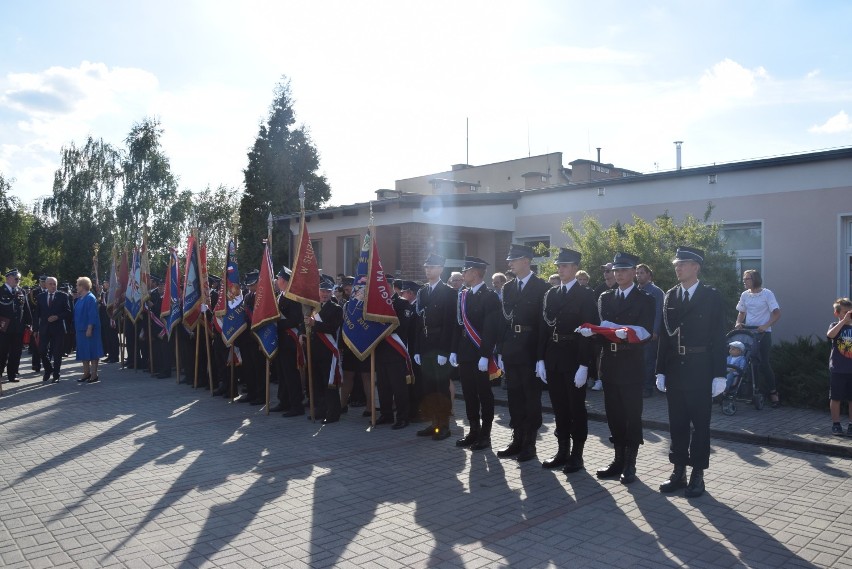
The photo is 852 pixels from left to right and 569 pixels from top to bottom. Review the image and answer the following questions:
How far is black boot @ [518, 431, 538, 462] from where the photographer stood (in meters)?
7.32

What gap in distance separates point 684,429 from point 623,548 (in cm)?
172

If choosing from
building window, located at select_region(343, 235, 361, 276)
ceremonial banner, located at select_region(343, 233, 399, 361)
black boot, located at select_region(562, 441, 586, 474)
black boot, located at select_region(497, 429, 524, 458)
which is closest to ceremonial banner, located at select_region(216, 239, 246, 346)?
ceremonial banner, located at select_region(343, 233, 399, 361)

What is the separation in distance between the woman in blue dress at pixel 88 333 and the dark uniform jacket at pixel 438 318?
769 centimetres

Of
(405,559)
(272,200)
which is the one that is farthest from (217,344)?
(272,200)

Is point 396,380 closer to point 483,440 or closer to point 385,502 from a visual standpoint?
point 483,440

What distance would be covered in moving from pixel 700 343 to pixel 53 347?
12.5 metres

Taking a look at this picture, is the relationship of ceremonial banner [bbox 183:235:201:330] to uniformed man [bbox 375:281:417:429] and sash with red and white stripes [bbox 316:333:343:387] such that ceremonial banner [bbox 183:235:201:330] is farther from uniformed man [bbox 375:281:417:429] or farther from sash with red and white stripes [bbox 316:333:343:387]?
uniformed man [bbox 375:281:417:429]

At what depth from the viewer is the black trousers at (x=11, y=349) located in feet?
41.0

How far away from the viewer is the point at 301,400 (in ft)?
33.2

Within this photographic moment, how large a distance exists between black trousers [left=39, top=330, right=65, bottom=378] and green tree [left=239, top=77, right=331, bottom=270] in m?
18.9

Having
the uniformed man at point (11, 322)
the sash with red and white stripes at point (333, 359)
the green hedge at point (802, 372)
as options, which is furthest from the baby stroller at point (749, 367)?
the uniformed man at point (11, 322)

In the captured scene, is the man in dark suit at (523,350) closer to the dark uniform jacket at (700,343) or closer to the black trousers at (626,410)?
the black trousers at (626,410)

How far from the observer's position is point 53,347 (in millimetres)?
13734

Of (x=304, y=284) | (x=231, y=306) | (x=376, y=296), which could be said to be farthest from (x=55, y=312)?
(x=376, y=296)
